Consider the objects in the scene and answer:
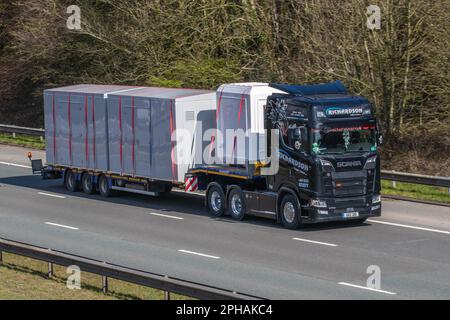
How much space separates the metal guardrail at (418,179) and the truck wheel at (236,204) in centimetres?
583

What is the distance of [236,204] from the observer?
25469 millimetres

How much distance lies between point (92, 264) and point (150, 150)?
417 inches

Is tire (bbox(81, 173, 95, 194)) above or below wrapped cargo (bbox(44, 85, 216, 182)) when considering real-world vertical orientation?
below

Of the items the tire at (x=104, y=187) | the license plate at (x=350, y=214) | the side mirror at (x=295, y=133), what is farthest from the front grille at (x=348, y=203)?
the tire at (x=104, y=187)

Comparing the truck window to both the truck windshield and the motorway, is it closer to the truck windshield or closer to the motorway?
the truck windshield

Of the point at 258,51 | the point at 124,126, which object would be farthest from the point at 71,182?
the point at 258,51

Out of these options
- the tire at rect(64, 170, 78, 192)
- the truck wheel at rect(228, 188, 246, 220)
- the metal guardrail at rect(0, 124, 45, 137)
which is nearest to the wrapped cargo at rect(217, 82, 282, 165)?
the truck wheel at rect(228, 188, 246, 220)

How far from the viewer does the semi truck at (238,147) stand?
76.2ft

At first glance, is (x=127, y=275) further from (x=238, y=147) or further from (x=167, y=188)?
(x=167, y=188)

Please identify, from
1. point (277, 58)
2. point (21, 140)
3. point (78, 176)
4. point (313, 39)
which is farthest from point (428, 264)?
point (21, 140)

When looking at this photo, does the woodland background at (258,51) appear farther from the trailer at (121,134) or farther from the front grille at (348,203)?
the front grille at (348,203)

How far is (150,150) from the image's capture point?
27484mm

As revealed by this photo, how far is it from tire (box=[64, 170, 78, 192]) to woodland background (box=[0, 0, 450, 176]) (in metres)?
8.37

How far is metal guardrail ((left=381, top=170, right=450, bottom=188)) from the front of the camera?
27.6 meters
